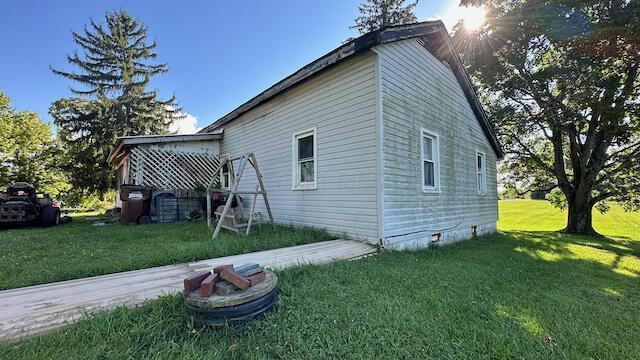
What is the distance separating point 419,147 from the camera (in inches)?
244

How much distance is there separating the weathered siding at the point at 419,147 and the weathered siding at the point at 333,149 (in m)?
0.31

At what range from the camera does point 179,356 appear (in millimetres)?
1785

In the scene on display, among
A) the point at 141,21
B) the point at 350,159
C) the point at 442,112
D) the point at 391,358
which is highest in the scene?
the point at 141,21

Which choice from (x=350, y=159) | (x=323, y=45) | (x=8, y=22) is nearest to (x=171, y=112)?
(x=8, y=22)

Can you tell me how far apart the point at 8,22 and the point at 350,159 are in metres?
12.9

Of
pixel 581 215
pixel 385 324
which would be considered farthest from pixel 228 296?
pixel 581 215

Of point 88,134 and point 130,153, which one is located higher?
point 88,134

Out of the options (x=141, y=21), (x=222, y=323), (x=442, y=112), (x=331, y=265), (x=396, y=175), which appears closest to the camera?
(x=222, y=323)

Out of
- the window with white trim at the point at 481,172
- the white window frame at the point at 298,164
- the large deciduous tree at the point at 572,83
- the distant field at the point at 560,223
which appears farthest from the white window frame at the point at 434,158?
the distant field at the point at 560,223

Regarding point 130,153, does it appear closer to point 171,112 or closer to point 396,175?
point 396,175

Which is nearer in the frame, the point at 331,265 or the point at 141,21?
the point at 331,265

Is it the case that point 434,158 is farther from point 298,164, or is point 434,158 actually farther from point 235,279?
point 235,279

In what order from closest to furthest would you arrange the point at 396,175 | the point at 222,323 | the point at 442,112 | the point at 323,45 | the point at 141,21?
the point at 222,323 → the point at 396,175 → the point at 442,112 → the point at 323,45 → the point at 141,21

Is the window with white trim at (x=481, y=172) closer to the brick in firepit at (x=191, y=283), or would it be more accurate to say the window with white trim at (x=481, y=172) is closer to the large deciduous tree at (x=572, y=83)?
the large deciduous tree at (x=572, y=83)
